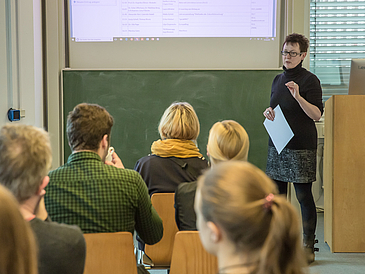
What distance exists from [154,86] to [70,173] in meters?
2.16

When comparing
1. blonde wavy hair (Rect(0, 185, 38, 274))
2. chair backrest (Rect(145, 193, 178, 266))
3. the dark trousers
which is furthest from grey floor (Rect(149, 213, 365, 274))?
blonde wavy hair (Rect(0, 185, 38, 274))

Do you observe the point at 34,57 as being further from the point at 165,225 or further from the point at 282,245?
the point at 282,245

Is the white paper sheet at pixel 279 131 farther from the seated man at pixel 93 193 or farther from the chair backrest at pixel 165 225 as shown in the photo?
the seated man at pixel 93 193

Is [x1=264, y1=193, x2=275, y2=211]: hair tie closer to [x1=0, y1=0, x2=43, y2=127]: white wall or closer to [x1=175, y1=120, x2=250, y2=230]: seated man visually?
[x1=175, y1=120, x2=250, y2=230]: seated man

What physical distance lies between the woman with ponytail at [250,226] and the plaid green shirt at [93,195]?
628mm

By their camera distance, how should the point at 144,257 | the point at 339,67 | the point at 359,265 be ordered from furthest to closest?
the point at 339,67 → the point at 359,265 → the point at 144,257

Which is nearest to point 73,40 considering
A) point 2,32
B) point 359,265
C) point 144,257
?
point 2,32

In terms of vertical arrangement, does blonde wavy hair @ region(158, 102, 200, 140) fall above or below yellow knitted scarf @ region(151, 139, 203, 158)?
above

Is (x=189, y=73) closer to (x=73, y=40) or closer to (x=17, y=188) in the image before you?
(x=73, y=40)

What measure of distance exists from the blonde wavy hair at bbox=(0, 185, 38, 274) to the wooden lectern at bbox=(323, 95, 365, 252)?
8.25 feet

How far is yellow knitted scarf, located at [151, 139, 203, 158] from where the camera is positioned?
6.33ft

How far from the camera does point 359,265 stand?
2615 millimetres

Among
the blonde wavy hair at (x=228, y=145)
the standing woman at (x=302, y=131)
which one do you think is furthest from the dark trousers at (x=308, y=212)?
the blonde wavy hair at (x=228, y=145)

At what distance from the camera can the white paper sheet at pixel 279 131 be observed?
8.57 feet
